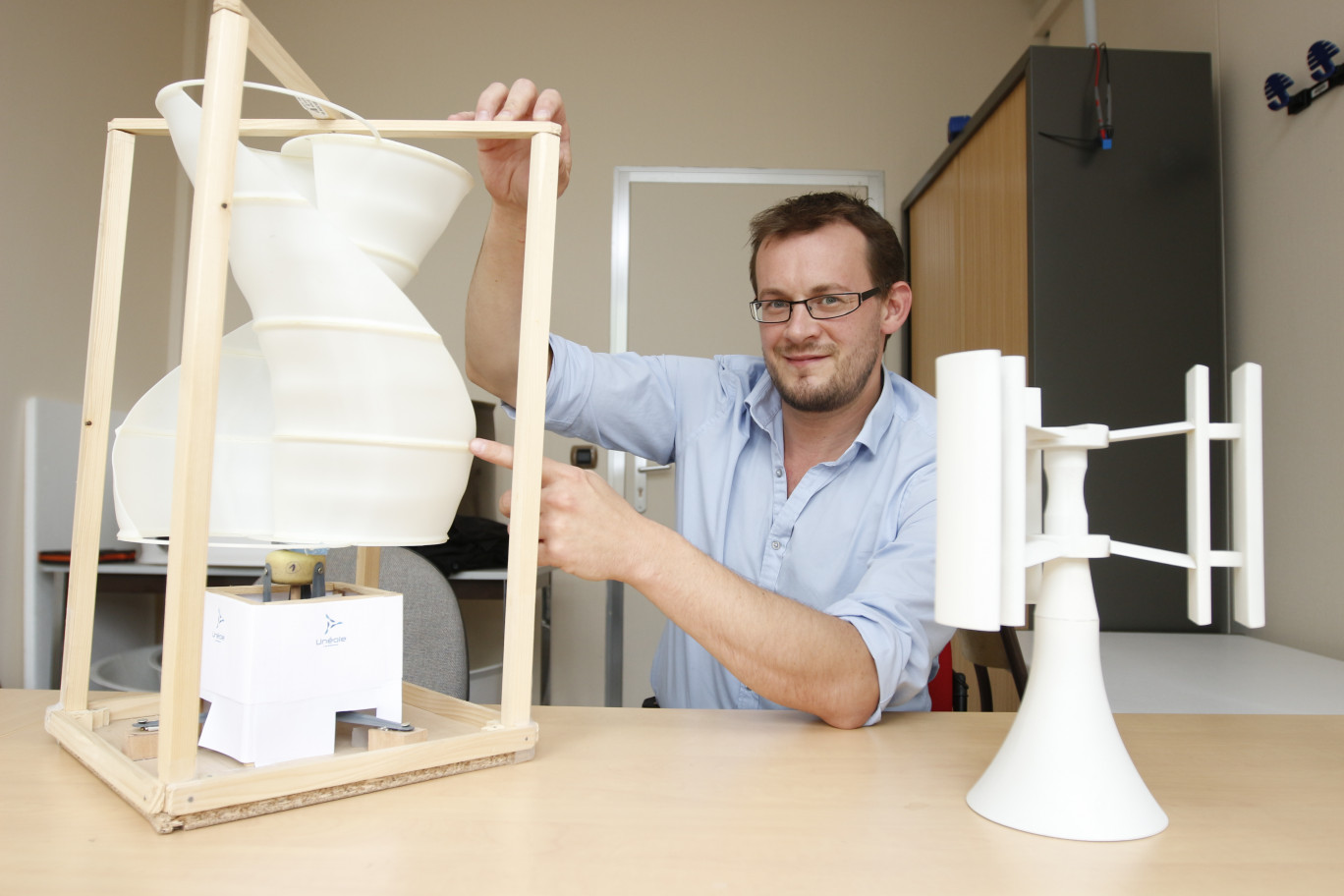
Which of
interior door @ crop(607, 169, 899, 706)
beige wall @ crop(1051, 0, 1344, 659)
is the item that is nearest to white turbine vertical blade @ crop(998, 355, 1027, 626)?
beige wall @ crop(1051, 0, 1344, 659)

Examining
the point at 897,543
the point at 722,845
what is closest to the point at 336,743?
the point at 722,845

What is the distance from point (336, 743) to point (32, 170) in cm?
213

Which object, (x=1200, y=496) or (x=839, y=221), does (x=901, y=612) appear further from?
(x=839, y=221)

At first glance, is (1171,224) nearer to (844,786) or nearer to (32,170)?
(844,786)

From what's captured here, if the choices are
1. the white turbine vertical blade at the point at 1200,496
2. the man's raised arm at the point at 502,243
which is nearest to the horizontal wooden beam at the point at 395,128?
the man's raised arm at the point at 502,243

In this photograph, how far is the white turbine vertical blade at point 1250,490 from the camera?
55 cm

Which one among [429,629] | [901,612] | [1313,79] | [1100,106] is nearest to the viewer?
[901,612]

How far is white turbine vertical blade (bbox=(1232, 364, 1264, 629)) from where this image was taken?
1.81 ft

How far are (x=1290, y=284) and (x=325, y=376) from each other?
178cm

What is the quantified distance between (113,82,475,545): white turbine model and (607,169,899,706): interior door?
237cm

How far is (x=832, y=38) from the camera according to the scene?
3.06 metres

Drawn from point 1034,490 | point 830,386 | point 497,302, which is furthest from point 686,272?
point 1034,490

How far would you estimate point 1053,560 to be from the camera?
1.86ft

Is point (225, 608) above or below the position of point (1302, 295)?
below
